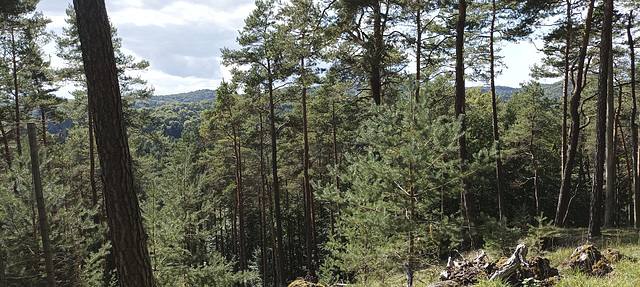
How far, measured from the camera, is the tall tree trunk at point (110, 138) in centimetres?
380

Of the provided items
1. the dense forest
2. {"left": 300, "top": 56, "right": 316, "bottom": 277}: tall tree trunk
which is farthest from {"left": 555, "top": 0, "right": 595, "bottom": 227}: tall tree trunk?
{"left": 300, "top": 56, "right": 316, "bottom": 277}: tall tree trunk

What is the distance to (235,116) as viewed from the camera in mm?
16312

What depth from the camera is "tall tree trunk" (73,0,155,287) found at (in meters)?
3.80

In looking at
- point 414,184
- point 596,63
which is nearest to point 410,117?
point 414,184

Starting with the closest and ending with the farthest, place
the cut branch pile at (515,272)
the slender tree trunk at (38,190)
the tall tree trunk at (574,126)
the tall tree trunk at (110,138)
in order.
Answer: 1. the tall tree trunk at (110,138)
2. the cut branch pile at (515,272)
3. the slender tree trunk at (38,190)
4. the tall tree trunk at (574,126)

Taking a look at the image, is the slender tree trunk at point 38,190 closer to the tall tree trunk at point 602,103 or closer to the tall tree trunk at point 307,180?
the tall tree trunk at point 307,180

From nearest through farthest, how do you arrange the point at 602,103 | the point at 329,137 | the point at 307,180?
the point at 602,103, the point at 307,180, the point at 329,137

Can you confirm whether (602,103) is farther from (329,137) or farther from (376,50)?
(329,137)

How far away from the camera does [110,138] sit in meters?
3.82

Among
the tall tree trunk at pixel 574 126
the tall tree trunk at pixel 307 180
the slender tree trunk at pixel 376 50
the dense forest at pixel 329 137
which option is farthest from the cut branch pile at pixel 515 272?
the tall tree trunk at pixel 574 126

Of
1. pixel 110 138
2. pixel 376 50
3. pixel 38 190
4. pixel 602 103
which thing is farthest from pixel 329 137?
pixel 110 138

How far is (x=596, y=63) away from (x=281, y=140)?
17.8 metres

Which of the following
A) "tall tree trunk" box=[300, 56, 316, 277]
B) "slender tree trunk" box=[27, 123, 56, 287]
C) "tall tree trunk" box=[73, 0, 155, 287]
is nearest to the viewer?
"tall tree trunk" box=[73, 0, 155, 287]

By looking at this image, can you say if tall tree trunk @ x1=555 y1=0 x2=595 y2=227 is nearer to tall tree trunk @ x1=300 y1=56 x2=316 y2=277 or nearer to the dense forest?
the dense forest
